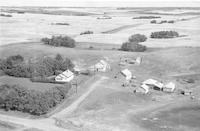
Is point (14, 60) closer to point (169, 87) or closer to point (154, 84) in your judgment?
point (154, 84)

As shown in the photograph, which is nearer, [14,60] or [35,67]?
[35,67]

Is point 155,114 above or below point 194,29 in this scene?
below

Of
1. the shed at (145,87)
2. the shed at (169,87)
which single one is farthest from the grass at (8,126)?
the shed at (169,87)

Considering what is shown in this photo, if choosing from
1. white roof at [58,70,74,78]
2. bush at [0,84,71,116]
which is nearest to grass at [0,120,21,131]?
bush at [0,84,71,116]

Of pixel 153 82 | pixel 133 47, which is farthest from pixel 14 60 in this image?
pixel 153 82

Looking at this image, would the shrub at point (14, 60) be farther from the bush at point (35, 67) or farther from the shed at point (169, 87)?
the shed at point (169, 87)

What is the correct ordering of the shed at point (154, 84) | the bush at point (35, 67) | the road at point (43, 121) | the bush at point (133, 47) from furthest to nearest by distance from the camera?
the bush at point (133, 47) → the bush at point (35, 67) → the shed at point (154, 84) → the road at point (43, 121)

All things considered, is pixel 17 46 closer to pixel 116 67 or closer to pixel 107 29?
pixel 116 67

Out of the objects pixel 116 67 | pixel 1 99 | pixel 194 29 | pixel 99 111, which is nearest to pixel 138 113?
pixel 99 111
